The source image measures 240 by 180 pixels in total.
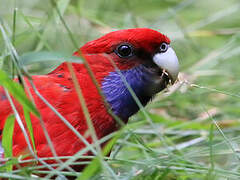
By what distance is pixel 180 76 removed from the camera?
244 centimetres

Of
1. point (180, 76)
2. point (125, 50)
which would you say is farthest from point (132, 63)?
point (180, 76)

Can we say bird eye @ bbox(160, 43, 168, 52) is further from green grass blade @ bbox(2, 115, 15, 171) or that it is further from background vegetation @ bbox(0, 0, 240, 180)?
green grass blade @ bbox(2, 115, 15, 171)

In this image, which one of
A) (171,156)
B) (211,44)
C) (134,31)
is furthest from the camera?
(211,44)

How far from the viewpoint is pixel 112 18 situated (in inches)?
154

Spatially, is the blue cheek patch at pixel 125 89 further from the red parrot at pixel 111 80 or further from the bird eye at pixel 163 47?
the bird eye at pixel 163 47

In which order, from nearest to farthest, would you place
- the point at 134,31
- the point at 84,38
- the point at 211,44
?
1. the point at 134,31
2. the point at 84,38
3. the point at 211,44

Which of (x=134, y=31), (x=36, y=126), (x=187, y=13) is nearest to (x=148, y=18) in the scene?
(x=187, y=13)

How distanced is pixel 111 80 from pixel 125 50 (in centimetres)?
13

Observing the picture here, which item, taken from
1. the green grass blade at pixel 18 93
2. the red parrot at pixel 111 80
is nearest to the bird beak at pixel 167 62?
the red parrot at pixel 111 80

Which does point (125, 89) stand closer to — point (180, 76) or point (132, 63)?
point (132, 63)

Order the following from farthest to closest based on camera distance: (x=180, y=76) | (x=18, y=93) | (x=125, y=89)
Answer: (x=180, y=76) → (x=125, y=89) → (x=18, y=93)

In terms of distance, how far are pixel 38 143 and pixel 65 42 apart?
1.91 meters

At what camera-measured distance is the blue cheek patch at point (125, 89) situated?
7.30ft

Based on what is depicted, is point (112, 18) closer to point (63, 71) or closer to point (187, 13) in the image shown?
point (187, 13)
